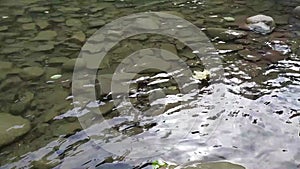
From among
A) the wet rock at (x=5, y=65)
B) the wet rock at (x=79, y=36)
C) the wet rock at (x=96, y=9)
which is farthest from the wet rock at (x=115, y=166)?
the wet rock at (x=96, y=9)

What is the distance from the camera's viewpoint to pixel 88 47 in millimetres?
3717

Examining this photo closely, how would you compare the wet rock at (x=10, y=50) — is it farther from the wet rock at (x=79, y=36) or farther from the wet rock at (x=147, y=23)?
the wet rock at (x=147, y=23)

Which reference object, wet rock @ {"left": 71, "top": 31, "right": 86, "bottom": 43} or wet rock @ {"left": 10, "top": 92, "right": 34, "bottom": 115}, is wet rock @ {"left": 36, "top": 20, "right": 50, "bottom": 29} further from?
wet rock @ {"left": 10, "top": 92, "right": 34, "bottom": 115}

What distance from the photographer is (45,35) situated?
3973 millimetres

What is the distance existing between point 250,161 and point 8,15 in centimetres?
343

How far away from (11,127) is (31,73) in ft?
2.72

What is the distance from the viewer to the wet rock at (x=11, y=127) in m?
2.48

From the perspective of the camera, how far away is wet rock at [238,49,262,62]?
3.50 metres

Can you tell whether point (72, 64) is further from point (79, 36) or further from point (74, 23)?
point (74, 23)

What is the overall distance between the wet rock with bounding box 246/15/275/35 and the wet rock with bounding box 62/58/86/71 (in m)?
1.86

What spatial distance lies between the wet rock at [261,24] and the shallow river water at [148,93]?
0.05m

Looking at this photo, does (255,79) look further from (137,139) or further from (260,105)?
(137,139)

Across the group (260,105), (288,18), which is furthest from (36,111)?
(288,18)

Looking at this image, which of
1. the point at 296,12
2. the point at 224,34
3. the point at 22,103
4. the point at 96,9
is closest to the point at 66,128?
the point at 22,103
